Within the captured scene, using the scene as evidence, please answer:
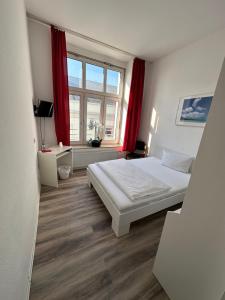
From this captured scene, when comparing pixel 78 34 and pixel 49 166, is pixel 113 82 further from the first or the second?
pixel 49 166

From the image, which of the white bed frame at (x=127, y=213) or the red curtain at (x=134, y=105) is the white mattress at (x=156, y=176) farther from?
the red curtain at (x=134, y=105)

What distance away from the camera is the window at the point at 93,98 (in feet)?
10.3

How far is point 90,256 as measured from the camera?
1.35 meters

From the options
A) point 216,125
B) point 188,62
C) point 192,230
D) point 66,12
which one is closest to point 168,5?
point 188,62

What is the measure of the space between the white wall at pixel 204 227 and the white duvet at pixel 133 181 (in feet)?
2.10

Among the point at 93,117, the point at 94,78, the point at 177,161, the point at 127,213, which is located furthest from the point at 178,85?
the point at 127,213

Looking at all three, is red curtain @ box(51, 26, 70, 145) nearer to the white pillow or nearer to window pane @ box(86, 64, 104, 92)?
window pane @ box(86, 64, 104, 92)

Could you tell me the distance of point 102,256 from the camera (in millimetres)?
1356

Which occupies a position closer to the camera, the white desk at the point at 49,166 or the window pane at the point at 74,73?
the white desk at the point at 49,166

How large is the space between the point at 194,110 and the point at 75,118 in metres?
2.72

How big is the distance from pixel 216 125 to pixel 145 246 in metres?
1.52

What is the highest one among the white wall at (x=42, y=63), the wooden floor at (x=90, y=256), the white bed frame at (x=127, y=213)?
the white wall at (x=42, y=63)

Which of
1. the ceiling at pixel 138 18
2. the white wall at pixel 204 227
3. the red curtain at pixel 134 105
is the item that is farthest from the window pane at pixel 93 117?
the white wall at pixel 204 227

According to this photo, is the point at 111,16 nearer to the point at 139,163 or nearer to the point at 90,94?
the point at 90,94
